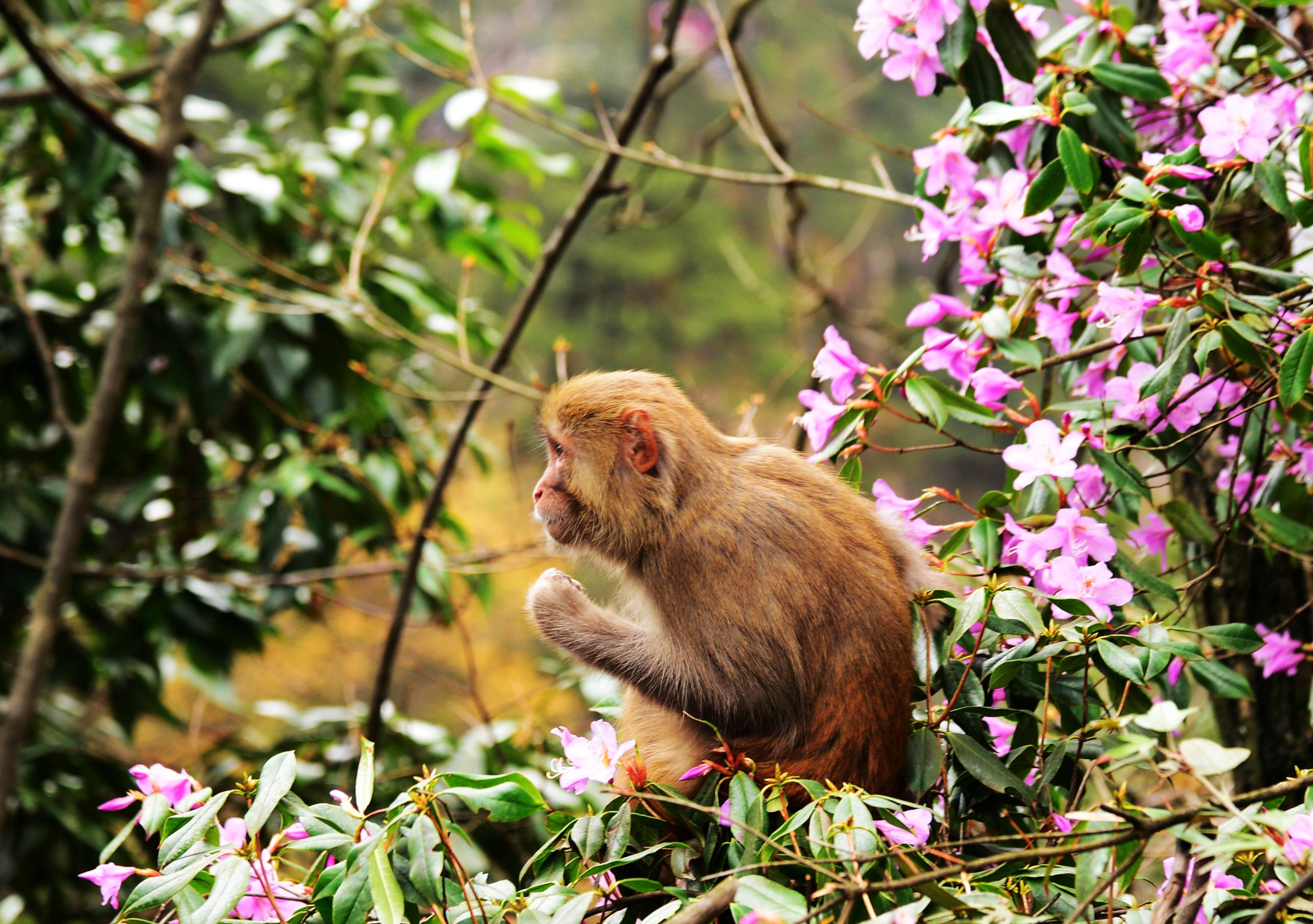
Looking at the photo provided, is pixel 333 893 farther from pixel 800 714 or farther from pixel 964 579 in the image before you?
pixel 964 579

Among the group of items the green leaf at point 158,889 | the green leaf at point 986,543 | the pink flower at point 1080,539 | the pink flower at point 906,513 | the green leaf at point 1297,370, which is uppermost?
the green leaf at point 1297,370

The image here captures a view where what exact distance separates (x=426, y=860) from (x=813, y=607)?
2.52 feet

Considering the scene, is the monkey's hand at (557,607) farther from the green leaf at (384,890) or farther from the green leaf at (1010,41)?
the green leaf at (1010,41)

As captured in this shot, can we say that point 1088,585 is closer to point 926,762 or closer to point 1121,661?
point 1121,661

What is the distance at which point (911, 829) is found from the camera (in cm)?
139

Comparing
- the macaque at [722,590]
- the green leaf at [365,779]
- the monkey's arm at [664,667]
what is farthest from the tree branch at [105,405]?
the green leaf at [365,779]

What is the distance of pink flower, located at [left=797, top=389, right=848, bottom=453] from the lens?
187cm

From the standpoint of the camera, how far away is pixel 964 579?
7.55 ft

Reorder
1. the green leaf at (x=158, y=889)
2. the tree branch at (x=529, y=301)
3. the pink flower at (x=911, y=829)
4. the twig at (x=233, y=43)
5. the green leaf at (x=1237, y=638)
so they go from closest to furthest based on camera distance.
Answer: the green leaf at (x=158, y=889) → the pink flower at (x=911, y=829) → the green leaf at (x=1237, y=638) → the tree branch at (x=529, y=301) → the twig at (x=233, y=43)

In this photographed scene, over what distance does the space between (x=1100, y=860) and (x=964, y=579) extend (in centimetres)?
121

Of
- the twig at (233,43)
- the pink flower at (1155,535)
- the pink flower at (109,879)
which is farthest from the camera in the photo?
the twig at (233,43)

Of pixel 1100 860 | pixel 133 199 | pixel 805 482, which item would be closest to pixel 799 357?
pixel 805 482

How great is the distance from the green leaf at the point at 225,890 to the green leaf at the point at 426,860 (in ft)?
0.60

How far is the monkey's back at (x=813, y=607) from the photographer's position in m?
1.68
